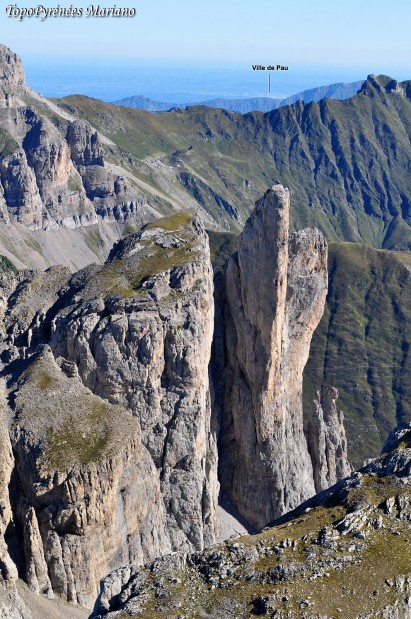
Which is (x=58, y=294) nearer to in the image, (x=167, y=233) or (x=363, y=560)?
(x=167, y=233)

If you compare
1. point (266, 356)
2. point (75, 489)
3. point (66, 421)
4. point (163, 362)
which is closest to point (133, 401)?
point (163, 362)

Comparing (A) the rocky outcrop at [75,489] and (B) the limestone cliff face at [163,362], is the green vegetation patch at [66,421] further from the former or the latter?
(B) the limestone cliff face at [163,362]

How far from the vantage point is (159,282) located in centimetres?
9188

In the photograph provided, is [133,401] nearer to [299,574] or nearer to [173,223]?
[173,223]

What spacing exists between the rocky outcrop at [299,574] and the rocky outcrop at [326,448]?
5578 centimetres

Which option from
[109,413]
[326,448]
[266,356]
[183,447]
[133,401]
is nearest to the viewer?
[109,413]

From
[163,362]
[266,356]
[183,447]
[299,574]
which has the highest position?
[163,362]

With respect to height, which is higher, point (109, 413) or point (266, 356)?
point (266, 356)

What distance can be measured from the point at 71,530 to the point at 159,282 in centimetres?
3270

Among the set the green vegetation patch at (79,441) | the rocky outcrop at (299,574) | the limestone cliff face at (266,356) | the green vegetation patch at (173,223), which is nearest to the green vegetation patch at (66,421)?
the green vegetation patch at (79,441)

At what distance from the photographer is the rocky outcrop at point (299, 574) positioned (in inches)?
1925

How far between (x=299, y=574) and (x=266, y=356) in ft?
162

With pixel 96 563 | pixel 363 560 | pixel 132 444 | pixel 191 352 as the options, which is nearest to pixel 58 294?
pixel 191 352

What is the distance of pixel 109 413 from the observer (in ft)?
246
